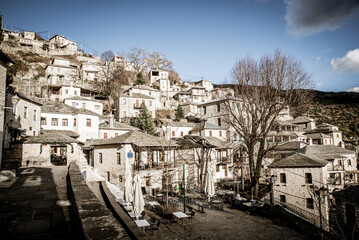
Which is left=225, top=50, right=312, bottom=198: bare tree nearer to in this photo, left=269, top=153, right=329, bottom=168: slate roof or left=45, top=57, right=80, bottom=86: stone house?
left=269, top=153, right=329, bottom=168: slate roof

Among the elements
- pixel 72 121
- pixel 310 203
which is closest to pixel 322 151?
pixel 310 203

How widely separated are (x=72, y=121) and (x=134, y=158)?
1864cm

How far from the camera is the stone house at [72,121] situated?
3350 centimetres

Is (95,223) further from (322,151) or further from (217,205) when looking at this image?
(322,151)

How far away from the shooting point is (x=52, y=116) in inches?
1330

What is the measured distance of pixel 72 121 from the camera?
3469 centimetres

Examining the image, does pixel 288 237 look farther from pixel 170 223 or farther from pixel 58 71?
→ pixel 58 71

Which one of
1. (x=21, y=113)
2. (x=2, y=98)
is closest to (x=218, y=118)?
(x=21, y=113)

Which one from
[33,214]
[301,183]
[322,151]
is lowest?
[301,183]

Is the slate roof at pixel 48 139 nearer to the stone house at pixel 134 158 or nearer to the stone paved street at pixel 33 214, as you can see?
the stone house at pixel 134 158

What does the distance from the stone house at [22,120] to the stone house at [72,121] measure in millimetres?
6190

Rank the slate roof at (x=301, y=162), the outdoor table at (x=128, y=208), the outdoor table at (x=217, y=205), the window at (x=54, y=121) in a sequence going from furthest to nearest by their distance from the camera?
1. the window at (x=54, y=121)
2. the slate roof at (x=301, y=162)
3. the outdoor table at (x=217, y=205)
4. the outdoor table at (x=128, y=208)

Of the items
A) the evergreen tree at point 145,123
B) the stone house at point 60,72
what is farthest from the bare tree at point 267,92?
the stone house at point 60,72

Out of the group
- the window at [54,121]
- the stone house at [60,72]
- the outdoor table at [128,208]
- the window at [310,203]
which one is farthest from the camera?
the stone house at [60,72]
